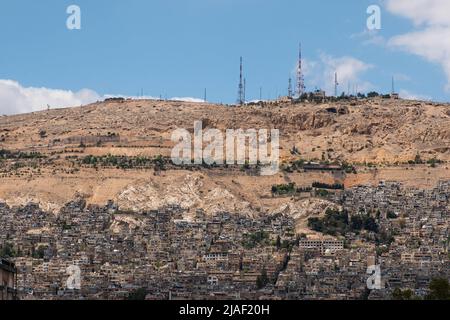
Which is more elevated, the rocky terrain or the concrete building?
the rocky terrain

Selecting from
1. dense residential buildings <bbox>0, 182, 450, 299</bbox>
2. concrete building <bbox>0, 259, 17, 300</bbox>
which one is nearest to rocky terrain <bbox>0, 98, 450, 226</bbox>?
dense residential buildings <bbox>0, 182, 450, 299</bbox>

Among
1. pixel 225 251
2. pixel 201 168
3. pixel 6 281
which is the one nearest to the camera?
pixel 6 281

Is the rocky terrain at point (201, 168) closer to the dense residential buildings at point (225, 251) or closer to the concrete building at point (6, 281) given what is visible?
the dense residential buildings at point (225, 251)

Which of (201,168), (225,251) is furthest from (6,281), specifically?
(201,168)

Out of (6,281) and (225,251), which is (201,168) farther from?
(6,281)

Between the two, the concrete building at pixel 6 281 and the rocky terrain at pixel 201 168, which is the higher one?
the rocky terrain at pixel 201 168

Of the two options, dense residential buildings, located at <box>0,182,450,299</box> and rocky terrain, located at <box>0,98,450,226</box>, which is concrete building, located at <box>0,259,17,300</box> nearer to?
dense residential buildings, located at <box>0,182,450,299</box>

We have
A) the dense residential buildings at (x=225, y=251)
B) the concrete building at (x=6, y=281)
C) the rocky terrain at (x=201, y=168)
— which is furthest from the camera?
the rocky terrain at (x=201, y=168)

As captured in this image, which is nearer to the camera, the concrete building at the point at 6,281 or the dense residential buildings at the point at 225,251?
the concrete building at the point at 6,281

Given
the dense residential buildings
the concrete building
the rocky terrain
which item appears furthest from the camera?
the rocky terrain

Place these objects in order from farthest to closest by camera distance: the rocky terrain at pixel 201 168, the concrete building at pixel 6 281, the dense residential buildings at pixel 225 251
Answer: the rocky terrain at pixel 201 168
the dense residential buildings at pixel 225 251
the concrete building at pixel 6 281

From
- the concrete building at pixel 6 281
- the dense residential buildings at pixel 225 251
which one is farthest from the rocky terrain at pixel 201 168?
the concrete building at pixel 6 281

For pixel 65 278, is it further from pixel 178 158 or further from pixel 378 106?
pixel 378 106

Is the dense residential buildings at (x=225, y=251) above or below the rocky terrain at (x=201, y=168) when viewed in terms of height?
below
